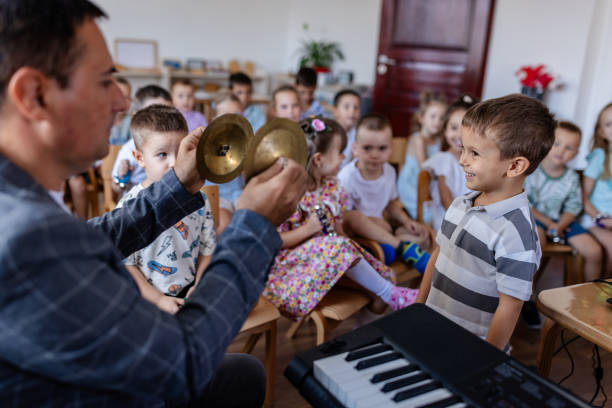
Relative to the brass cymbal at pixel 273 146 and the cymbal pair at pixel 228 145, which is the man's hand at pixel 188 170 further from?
the brass cymbal at pixel 273 146

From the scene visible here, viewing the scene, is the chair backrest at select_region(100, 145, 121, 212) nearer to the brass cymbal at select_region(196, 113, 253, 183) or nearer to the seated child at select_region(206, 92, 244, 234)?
the seated child at select_region(206, 92, 244, 234)

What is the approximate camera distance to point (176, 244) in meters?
1.66

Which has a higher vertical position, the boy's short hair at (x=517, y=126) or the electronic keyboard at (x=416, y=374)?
the boy's short hair at (x=517, y=126)

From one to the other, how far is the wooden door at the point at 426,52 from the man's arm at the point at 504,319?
4212 mm

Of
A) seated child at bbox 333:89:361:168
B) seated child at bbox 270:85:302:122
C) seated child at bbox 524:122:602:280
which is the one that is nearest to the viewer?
seated child at bbox 524:122:602:280

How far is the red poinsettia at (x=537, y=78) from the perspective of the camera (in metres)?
4.22

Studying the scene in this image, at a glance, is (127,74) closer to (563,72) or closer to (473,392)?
(563,72)

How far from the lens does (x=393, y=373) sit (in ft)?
2.77

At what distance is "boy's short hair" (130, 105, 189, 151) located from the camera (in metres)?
1.75

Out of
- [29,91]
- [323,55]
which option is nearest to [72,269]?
[29,91]

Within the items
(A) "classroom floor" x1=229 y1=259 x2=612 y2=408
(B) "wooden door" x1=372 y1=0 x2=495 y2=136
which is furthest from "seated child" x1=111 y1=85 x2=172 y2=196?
(B) "wooden door" x1=372 y1=0 x2=495 y2=136

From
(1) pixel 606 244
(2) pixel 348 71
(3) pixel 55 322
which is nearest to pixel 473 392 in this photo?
(3) pixel 55 322

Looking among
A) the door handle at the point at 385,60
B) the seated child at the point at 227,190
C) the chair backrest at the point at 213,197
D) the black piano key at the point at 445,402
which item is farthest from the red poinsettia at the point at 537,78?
the black piano key at the point at 445,402

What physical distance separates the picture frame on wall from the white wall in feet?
0.32
